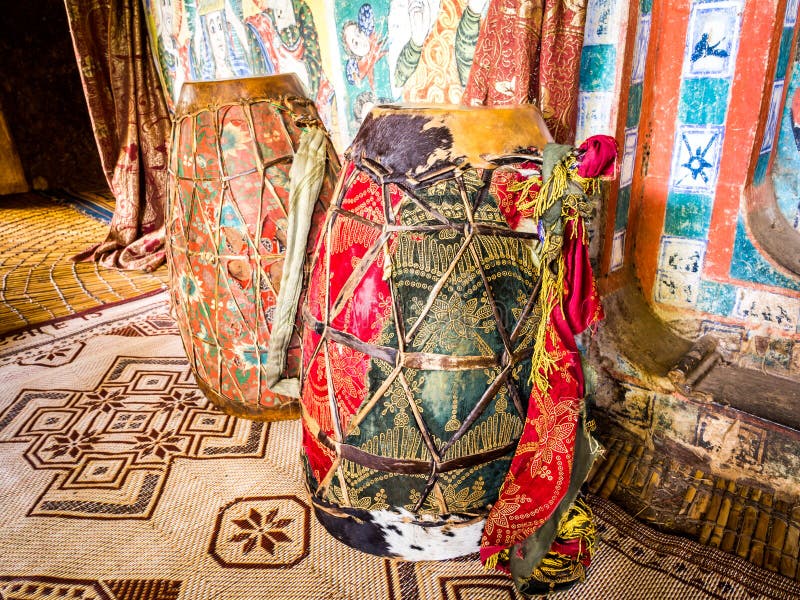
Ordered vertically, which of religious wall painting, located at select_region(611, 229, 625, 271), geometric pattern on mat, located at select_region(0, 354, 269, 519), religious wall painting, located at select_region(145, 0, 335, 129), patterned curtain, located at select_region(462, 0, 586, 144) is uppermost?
religious wall painting, located at select_region(145, 0, 335, 129)

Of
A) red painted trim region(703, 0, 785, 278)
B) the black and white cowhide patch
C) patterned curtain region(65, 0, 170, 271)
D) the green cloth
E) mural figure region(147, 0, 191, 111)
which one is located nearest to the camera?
the black and white cowhide patch

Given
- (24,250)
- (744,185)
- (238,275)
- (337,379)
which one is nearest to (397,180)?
(337,379)

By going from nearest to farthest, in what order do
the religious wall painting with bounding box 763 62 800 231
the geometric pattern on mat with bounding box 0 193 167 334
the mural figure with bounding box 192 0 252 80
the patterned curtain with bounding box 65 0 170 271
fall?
the religious wall painting with bounding box 763 62 800 231 → the geometric pattern on mat with bounding box 0 193 167 334 → the mural figure with bounding box 192 0 252 80 → the patterned curtain with bounding box 65 0 170 271

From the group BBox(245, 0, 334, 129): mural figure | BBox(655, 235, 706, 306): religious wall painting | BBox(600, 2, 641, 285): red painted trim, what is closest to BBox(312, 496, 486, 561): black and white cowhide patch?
BBox(600, 2, 641, 285): red painted trim

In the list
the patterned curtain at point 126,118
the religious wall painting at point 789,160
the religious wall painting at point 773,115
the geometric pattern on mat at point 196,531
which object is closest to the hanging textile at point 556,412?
the geometric pattern on mat at point 196,531

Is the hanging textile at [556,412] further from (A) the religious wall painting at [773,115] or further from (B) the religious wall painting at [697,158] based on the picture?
(A) the religious wall painting at [773,115]

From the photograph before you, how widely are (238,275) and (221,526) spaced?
2.38 ft

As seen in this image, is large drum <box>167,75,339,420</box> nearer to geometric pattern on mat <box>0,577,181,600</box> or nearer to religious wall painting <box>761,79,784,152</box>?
geometric pattern on mat <box>0,577,181,600</box>

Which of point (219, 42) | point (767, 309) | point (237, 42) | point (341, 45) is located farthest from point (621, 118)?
point (219, 42)

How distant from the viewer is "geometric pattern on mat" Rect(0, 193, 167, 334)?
114 inches

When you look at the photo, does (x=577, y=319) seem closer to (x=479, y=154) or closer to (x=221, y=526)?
(x=479, y=154)

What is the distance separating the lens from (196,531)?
1454mm

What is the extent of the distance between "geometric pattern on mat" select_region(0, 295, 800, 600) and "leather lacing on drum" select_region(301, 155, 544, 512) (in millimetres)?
321

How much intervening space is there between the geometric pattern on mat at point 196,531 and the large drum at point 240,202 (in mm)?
337
